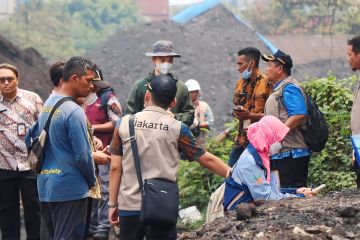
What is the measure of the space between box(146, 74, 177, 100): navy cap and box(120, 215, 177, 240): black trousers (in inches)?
34.0

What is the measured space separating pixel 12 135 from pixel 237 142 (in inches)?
91.8

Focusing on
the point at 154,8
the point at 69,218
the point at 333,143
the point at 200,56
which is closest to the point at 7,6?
the point at 154,8

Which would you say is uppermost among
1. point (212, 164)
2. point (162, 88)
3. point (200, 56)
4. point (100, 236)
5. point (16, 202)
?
point (200, 56)

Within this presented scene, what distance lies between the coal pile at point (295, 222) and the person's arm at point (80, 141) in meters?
1.07

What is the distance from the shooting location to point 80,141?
21.5ft

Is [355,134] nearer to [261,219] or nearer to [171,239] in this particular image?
[261,219]

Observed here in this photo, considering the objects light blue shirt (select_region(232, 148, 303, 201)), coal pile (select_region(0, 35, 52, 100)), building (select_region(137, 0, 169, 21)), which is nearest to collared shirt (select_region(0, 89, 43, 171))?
light blue shirt (select_region(232, 148, 303, 201))

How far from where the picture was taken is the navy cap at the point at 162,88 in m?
6.05

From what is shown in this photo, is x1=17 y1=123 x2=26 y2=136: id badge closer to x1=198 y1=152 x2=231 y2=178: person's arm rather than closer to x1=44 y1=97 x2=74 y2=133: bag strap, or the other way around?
x1=44 y1=97 x2=74 y2=133: bag strap

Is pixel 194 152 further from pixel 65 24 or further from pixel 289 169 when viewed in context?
pixel 65 24

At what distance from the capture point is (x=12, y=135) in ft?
28.4

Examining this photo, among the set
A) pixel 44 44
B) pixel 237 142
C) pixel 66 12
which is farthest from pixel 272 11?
pixel 237 142

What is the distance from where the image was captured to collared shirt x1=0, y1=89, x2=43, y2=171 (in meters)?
8.59

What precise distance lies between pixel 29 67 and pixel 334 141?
1479 centimetres
